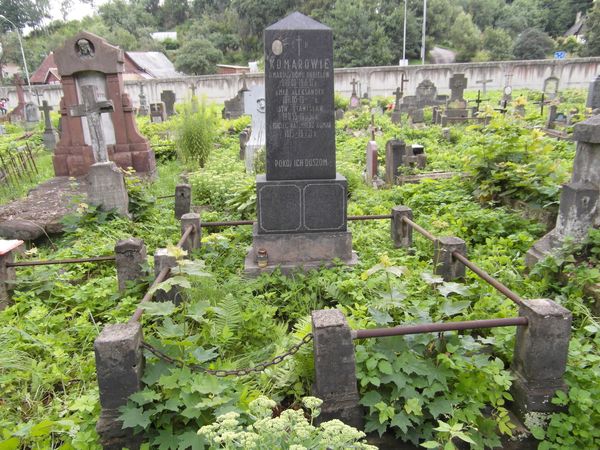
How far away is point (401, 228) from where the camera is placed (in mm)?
5188

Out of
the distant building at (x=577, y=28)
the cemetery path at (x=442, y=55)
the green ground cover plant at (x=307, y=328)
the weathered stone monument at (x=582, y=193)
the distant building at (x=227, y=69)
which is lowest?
the green ground cover plant at (x=307, y=328)

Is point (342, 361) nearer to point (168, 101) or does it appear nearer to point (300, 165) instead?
point (300, 165)

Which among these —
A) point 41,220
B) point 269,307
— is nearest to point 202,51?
point 41,220

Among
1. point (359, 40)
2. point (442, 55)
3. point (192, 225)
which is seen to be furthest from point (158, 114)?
point (442, 55)

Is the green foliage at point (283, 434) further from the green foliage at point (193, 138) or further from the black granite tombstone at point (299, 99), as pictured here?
the green foliage at point (193, 138)

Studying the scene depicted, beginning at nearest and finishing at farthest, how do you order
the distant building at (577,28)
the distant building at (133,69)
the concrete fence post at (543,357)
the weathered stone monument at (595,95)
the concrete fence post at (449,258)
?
the concrete fence post at (543,357) < the concrete fence post at (449,258) < the weathered stone monument at (595,95) < the distant building at (133,69) < the distant building at (577,28)

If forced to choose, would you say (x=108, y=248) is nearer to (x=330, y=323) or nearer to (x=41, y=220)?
(x=41, y=220)

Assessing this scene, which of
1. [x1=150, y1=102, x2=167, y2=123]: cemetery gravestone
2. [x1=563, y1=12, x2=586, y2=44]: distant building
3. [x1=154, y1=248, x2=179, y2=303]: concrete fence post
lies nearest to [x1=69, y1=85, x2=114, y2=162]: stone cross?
[x1=154, y1=248, x2=179, y2=303]: concrete fence post

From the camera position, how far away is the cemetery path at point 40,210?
19.9 ft

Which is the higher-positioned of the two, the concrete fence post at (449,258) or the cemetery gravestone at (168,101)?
the cemetery gravestone at (168,101)

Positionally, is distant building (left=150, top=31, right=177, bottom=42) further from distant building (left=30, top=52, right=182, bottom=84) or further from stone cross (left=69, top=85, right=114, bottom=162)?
stone cross (left=69, top=85, right=114, bottom=162)

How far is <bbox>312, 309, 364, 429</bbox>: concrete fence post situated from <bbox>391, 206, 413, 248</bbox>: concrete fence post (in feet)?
9.04

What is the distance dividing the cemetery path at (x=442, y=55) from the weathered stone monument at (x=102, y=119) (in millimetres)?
48645

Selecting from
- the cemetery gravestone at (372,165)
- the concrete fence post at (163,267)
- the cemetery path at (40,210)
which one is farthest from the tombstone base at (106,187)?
the cemetery gravestone at (372,165)
